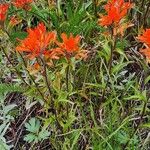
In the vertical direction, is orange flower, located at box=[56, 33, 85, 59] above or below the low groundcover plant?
above

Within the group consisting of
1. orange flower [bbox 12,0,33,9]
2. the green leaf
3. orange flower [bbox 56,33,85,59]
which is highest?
orange flower [bbox 12,0,33,9]

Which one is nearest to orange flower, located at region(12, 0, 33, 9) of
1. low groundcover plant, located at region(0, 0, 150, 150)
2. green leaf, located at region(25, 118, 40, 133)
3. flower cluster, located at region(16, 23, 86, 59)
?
low groundcover plant, located at region(0, 0, 150, 150)

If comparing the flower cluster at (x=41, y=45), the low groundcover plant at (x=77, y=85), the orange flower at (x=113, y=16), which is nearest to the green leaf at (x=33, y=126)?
the low groundcover plant at (x=77, y=85)

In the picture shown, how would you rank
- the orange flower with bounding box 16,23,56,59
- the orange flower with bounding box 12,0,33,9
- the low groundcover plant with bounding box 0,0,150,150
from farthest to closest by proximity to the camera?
the orange flower with bounding box 12,0,33,9
the low groundcover plant with bounding box 0,0,150,150
the orange flower with bounding box 16,23,56,59

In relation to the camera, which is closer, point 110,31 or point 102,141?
point 110,31

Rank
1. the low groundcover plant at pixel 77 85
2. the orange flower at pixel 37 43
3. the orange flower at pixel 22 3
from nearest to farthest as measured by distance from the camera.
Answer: the orange flower at pixel 37 43, the low groundcover plant at pixel 77 85, the orange flower at pixel 22 3

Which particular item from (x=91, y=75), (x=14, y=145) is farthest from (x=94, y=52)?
(x=14, y=145)

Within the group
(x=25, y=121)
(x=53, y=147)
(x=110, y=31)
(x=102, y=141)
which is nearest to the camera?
(x=110, y=31)

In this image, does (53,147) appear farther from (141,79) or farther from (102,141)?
(141,79)

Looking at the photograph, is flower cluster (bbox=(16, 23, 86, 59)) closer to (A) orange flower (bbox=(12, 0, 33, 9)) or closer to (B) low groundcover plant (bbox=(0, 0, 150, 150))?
(B) low groundcover plant (bbox=(0, 0, 150, 150))

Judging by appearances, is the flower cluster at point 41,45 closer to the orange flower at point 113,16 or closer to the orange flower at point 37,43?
the orange flower at point 37,43

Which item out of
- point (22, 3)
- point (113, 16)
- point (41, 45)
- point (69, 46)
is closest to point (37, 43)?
point (41, 45)
